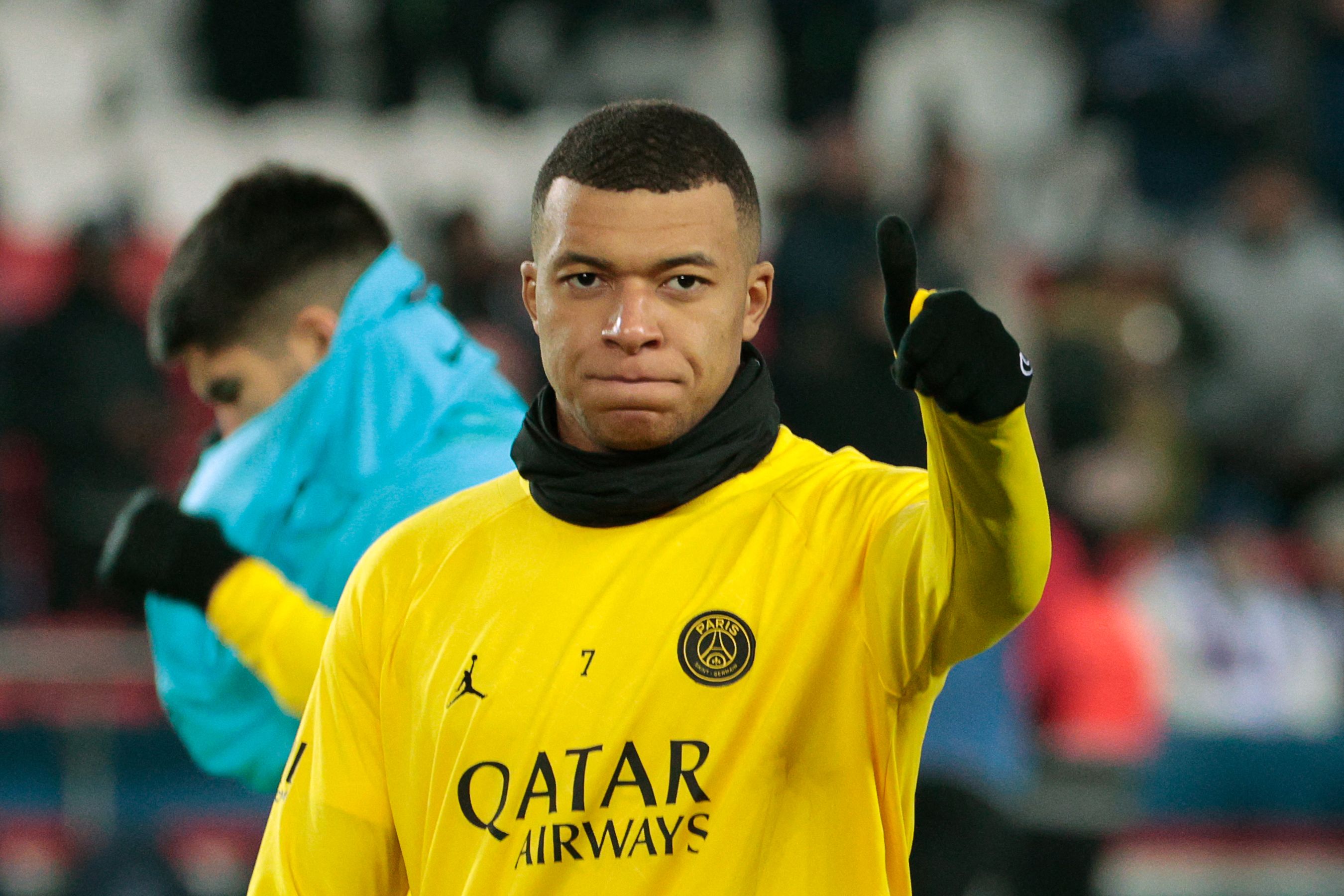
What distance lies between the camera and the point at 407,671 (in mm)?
2180

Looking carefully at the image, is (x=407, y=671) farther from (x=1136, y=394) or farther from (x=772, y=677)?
(x=1136, y=394)

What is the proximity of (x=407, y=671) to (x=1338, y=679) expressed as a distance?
703 centimetres

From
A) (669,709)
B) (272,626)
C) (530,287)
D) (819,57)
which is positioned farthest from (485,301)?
(669,709)

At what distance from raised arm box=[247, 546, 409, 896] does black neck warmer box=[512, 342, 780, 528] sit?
0.27 metres

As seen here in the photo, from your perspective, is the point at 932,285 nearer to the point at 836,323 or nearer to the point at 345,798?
the point at 836,323

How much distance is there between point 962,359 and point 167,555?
1694mm

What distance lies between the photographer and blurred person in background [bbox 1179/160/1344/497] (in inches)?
371

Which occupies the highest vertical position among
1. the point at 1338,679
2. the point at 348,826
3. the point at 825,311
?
the point at 825,311

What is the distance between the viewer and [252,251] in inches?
128

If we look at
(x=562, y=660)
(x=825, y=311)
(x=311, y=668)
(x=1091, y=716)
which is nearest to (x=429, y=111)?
(x=825, y=311)

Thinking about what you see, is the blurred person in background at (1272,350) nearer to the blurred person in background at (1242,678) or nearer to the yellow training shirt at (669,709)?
the blurred person in background at (1242,678)

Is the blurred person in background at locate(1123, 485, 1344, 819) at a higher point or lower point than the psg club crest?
higher

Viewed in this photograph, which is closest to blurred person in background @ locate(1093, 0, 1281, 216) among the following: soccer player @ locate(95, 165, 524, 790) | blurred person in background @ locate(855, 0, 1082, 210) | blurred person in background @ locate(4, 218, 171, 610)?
blurred person in background @ locate(855, 0, 1082, 210)

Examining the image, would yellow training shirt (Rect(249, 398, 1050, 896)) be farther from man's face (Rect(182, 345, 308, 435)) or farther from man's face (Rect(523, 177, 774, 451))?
man's face (Rect(182, 345, 308, 435))
